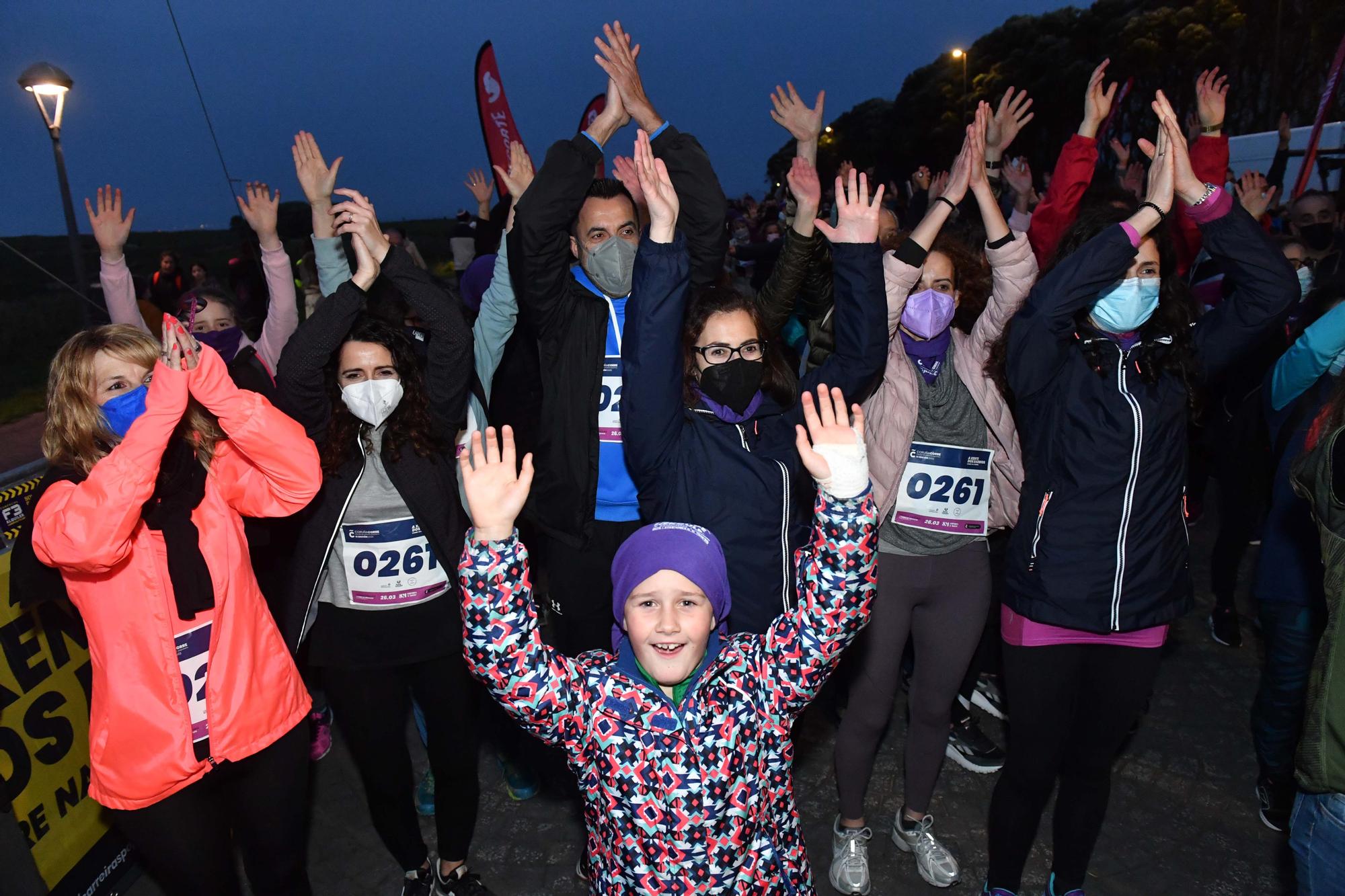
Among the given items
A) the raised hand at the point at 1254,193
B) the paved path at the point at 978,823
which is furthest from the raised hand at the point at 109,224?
the raised hand at the point at 1254,193

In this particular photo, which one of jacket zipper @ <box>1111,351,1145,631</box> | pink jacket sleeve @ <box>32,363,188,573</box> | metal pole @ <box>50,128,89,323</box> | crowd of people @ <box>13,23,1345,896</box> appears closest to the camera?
crowd of people @ <box>13,23,1345,896</box>

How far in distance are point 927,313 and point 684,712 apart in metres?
1.81

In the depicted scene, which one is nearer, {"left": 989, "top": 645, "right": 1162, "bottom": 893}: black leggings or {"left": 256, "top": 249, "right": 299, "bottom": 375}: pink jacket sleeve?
{"left": 989, "top": 645, "right": 1162, "bottom": 893}: black leggings

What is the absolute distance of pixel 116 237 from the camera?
3996 millimetres

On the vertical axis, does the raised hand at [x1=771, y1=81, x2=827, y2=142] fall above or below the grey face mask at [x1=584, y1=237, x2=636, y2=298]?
above

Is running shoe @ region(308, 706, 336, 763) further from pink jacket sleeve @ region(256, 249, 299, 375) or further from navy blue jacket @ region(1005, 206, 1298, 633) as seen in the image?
navy blue jacket @ region(1005, 206, 1298, 633)

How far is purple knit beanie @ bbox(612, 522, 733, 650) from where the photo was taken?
7.13ft

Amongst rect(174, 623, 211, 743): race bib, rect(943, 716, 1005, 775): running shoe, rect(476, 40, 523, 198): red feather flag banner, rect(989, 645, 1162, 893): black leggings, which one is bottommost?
rect(943, 716, 1005, 775): running shoe

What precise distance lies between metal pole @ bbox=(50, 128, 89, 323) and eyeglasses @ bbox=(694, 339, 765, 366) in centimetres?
664

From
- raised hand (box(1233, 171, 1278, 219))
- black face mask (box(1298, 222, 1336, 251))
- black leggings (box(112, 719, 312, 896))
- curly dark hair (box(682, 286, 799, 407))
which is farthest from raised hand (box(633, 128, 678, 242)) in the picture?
black face mask (box(1298, 222, 1336, 251))

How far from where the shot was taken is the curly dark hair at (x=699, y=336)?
2893mm

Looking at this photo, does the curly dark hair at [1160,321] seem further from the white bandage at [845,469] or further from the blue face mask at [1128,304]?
the white bandage at [845,469]

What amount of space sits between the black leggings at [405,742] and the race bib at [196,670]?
1.82ft

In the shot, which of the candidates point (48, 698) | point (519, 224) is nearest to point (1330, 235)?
point (519, 224)
